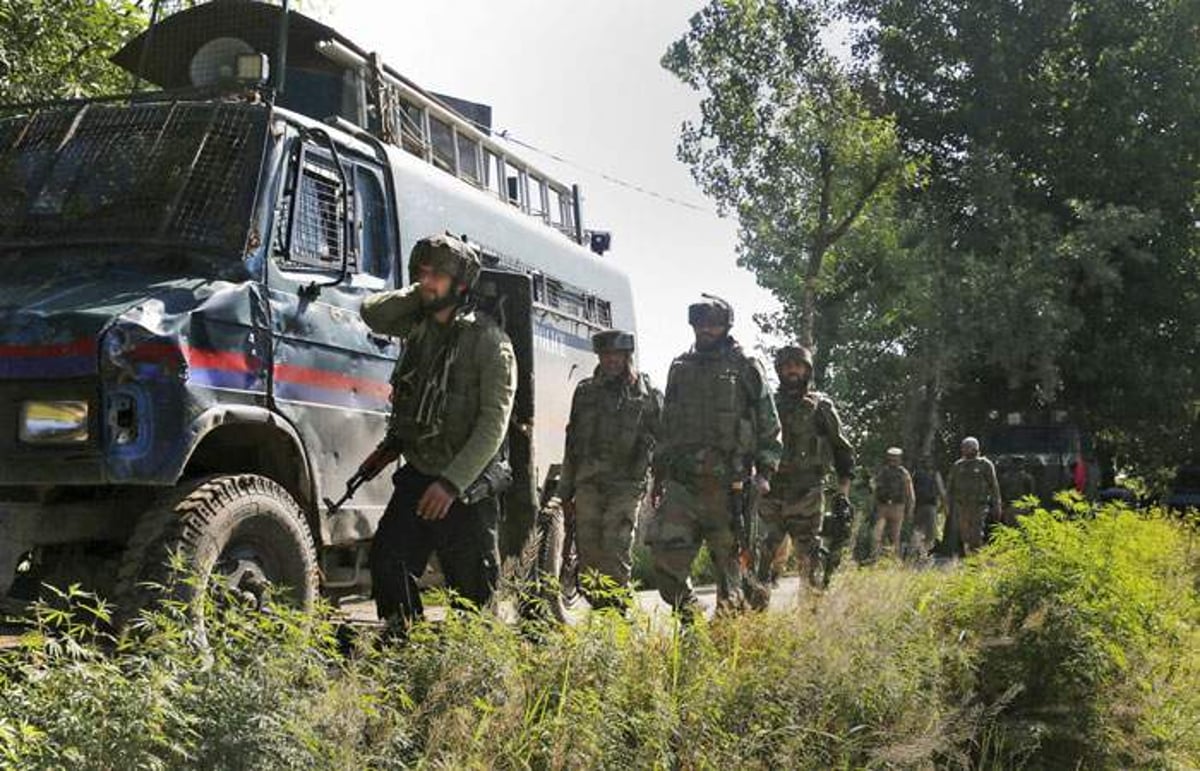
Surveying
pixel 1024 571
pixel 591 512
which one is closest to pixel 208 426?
pixel 591 512

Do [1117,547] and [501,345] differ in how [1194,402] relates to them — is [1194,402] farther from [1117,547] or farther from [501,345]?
[501,345]

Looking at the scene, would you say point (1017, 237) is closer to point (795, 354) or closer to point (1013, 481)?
point (1013, 481)

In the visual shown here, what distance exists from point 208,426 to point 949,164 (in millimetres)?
26898

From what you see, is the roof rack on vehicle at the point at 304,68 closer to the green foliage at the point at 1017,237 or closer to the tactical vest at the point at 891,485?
the tactical vest at the point at 891,485

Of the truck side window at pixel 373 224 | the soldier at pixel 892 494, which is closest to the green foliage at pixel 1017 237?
the soldier at pixel 892 494

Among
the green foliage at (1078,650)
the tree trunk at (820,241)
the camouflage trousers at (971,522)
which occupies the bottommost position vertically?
the green foliage at (1078,650)

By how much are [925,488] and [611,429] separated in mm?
12760

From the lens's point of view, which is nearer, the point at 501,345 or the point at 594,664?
the point at 594,664

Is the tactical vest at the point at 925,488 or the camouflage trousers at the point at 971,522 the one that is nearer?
the camouflage trousers at the point at 971,522

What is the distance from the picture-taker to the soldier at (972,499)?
622 inches

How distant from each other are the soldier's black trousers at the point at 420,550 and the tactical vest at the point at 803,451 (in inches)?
157

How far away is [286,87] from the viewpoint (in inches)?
311

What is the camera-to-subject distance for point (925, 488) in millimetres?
19531

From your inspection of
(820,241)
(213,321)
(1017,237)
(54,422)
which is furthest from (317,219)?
(1017,237)
